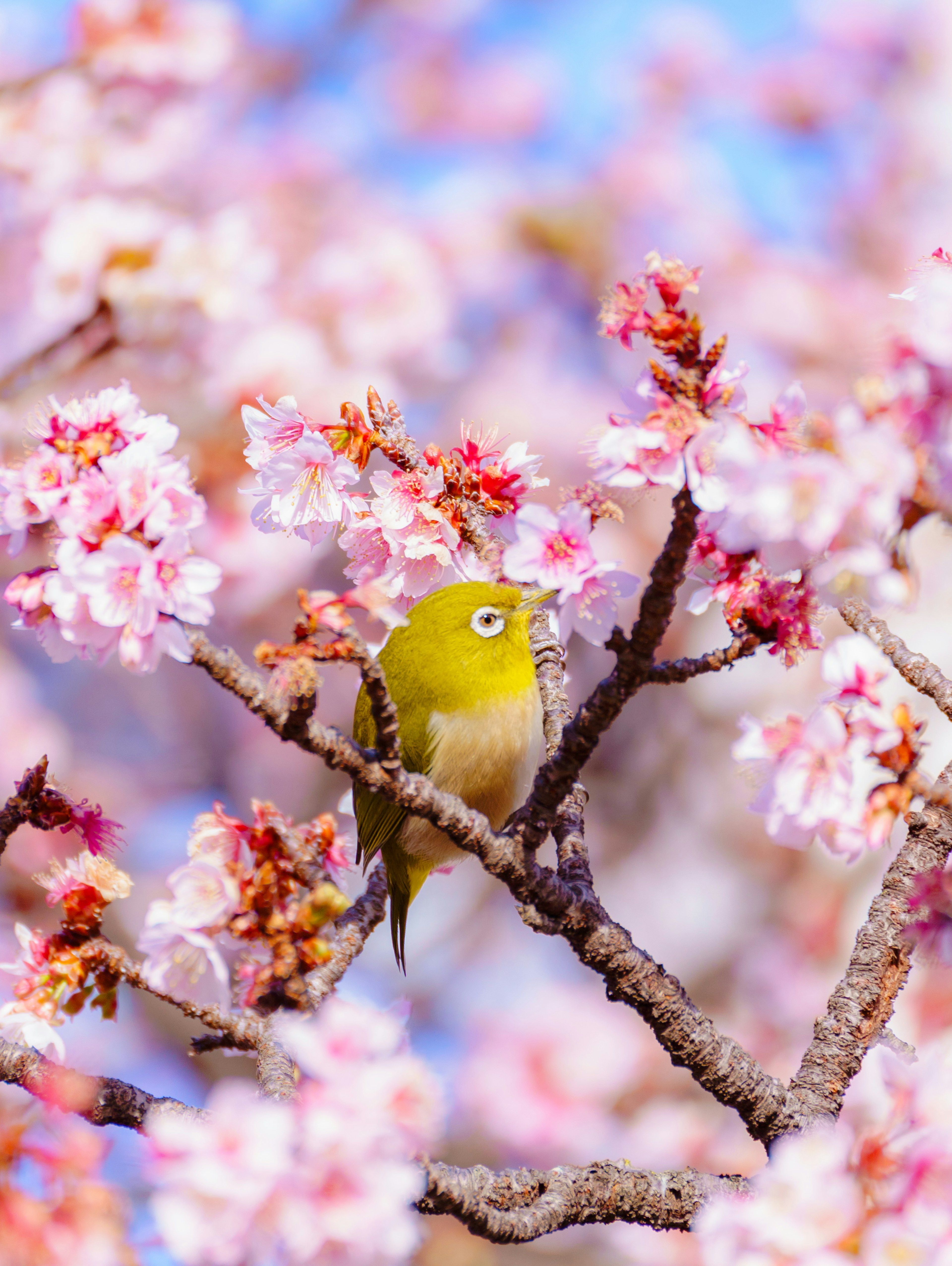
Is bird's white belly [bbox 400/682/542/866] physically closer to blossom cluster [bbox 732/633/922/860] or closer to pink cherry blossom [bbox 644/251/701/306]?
blossom cluster [bbox 732/633/922/860]

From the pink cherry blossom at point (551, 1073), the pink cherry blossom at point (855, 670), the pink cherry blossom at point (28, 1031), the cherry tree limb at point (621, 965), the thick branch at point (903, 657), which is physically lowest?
the pink cherry blossom at point (28, 1031)

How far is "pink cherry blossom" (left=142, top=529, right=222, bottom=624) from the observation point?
132cm

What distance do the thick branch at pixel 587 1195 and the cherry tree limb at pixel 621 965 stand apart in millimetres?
156

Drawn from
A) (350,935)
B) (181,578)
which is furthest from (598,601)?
(350,935)

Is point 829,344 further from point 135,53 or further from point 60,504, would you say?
point 60,504

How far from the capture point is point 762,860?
7199 mm

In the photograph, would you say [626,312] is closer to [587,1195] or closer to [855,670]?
[855,670]

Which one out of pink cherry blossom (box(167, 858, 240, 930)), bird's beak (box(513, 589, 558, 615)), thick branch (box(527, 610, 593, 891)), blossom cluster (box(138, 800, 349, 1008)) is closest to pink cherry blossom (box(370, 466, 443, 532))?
bird's beak (box(513, 589, 558, 615))

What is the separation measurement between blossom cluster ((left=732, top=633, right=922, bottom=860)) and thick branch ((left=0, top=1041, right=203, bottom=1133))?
3.32 ft

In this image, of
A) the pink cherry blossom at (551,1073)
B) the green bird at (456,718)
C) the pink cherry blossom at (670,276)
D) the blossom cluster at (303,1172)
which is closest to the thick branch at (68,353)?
the green bird at (456,718)

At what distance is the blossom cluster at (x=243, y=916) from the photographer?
4.52 feet

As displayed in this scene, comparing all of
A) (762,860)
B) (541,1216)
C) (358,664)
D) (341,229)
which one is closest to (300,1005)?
(358,664)

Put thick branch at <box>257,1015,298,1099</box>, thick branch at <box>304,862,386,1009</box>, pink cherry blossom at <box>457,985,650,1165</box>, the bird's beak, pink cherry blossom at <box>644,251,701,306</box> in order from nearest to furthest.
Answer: pink cherry blossom at <box>644,251,701,306</box>
thick branch at <box>257,1015,298,1099</box>
thick branch at <box>304,862,386,1009</box>
the bird's beak
pink cherry blossom at <box>457,985,650,1165</box>

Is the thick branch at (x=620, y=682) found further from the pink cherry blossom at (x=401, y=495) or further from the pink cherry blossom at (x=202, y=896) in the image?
the pink cherry blossom at (x=401, y=495)
